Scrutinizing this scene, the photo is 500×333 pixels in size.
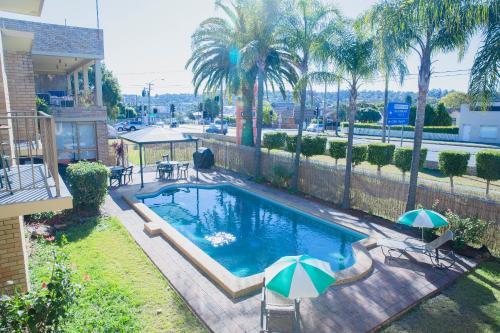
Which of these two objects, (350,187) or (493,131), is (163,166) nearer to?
(350,187)

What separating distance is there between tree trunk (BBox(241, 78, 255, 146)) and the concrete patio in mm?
13354

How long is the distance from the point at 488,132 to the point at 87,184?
142 feet

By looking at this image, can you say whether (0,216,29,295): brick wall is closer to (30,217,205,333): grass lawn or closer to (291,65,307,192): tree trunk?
(30,217,205,333): grass lawn

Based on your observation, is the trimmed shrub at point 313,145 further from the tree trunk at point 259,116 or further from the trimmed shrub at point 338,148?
the tree trunk at point 259,116

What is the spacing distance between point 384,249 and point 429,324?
3.60 metres

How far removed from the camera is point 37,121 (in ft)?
27.3

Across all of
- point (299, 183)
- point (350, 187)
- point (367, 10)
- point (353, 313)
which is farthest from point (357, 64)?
point (353, 313)

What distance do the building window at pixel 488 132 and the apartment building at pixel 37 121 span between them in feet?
135

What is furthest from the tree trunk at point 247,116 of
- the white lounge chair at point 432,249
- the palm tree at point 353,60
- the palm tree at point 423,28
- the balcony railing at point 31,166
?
the balcony railing at point 31,166

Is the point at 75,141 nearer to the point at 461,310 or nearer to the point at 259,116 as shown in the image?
the point at 259,116

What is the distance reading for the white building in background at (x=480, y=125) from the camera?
39.1 meters

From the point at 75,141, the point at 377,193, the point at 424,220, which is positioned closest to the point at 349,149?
the point at 377,193

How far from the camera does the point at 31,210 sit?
477cm

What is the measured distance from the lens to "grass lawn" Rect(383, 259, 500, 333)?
6.30 m
